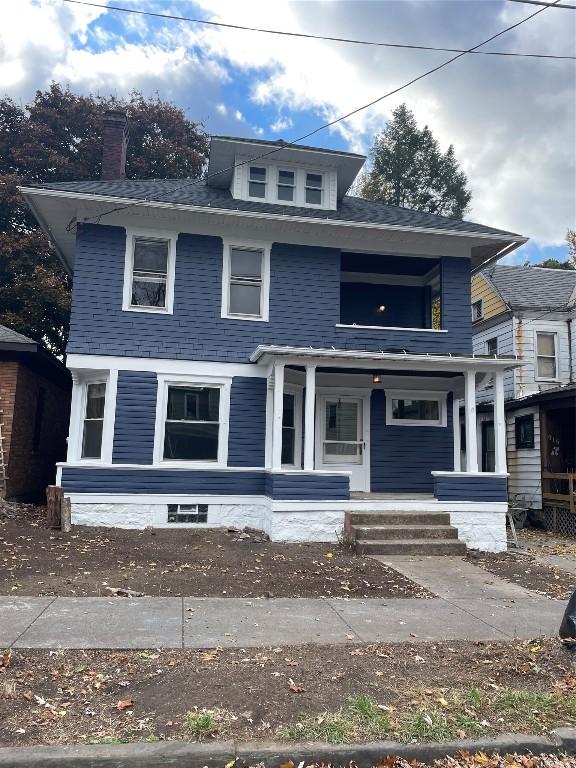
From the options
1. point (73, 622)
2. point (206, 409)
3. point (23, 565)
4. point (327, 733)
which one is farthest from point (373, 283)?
point (327, 733)

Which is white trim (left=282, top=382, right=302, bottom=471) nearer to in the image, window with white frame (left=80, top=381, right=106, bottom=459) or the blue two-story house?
the blue two-story house

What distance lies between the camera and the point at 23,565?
727 centimetres

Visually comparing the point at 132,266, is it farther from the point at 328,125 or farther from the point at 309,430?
the point at 309,430

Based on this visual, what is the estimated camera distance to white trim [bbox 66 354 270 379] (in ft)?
35.9

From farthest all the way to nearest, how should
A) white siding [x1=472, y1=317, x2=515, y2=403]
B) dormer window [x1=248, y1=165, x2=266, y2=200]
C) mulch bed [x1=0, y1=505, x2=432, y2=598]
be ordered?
1. white siding [x1=472, y1=317, x2=515, y2=403]
2. dormer window [x1=248, y1=165, x2=266, y2=200]
3. mulch bed [x1=0, y1=505, x2=432, y2=598]

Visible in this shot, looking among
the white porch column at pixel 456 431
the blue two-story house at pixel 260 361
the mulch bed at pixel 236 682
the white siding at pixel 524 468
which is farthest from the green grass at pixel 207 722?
the white siding at pixel 524 468

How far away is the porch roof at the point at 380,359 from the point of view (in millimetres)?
10398

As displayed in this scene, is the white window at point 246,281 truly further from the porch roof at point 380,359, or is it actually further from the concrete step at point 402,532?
the concrete step at point 402,532

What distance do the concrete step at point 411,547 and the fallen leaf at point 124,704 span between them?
592 cm

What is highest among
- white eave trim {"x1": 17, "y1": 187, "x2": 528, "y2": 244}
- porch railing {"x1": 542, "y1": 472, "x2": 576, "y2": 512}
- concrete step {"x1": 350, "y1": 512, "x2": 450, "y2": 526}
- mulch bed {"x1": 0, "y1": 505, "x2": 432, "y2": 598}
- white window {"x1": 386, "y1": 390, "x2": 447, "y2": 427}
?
white eave trim {"x1": 17, "y1": 187, "x2": 528, "y2": 244}

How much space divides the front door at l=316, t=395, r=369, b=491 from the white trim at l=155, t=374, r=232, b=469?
6.77 feet

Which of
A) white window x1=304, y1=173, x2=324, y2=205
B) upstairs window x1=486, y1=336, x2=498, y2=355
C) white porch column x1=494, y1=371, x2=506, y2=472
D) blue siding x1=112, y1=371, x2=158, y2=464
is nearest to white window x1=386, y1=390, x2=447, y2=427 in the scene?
white porch column x1=494, y1=371, x2=506, y2=472

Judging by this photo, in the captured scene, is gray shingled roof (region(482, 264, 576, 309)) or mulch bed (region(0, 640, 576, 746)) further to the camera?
gray shingled roof (region(482, 264, 576, 309))

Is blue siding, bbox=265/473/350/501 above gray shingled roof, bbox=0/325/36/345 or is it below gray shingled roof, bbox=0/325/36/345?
below
